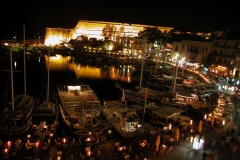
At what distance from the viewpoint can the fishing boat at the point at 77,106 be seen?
51.9 ft

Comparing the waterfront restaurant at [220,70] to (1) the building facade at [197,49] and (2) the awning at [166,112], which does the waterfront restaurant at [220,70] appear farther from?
(2) the awning at [166,112]

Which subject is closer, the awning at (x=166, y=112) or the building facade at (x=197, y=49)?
the awning at (x=166, y=112)

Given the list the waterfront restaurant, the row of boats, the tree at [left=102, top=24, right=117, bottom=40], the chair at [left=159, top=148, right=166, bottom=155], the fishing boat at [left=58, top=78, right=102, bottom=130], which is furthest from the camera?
the tree at [left=102, top=24, right=117, bottom=40]

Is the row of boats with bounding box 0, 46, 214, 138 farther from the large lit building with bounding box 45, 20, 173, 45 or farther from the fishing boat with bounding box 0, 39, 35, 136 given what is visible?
the large lit building with bounding box 45, 20, 173, 45

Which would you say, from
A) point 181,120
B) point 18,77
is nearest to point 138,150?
point 181,120

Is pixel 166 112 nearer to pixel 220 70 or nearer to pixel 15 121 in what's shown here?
pixel 15 121

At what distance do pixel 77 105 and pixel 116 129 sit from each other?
3.54 m

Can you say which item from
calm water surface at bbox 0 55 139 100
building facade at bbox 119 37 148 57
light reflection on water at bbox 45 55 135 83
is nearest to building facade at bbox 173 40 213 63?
light reflection on water at bbox 45 55 135 83

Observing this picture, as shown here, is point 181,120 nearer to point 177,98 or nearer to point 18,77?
point 177,98

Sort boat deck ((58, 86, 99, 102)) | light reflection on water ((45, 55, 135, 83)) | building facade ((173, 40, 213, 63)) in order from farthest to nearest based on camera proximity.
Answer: building facade ((173, 40, 213, 63))
light reflection on water ((45, 55, 135, 83))
boat deck ((58, 86, 99, 102))

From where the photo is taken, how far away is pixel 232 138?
484 inches

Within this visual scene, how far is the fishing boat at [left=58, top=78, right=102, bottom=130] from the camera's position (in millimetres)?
15820

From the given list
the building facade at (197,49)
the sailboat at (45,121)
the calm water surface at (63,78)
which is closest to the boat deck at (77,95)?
the sailboat at (45,121)

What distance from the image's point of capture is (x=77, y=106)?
55.9 feet
